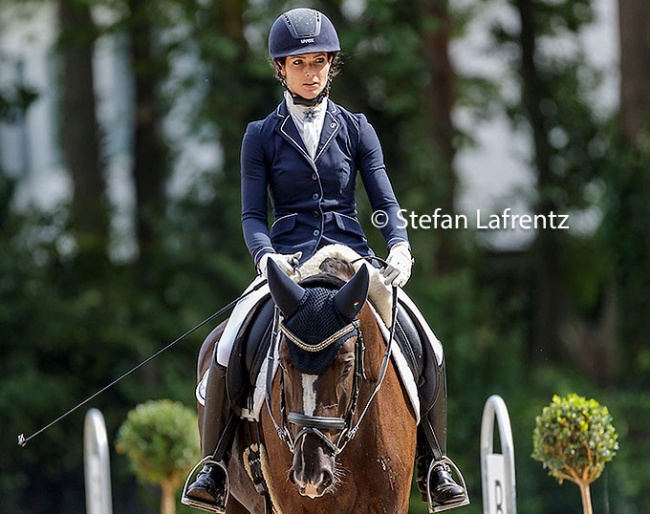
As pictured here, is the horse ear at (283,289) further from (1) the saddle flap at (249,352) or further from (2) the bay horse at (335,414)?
(1) the saddle flap at (249,352)

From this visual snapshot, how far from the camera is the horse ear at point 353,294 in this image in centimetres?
492

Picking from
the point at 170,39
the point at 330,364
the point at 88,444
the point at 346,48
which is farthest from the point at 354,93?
the point at 330,364

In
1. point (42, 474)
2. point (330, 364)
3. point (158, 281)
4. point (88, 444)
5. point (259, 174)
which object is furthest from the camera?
point (158, 281)

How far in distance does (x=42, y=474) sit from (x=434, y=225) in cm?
556

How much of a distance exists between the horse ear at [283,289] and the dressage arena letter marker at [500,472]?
2624 millimetres

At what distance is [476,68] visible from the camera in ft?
68.9

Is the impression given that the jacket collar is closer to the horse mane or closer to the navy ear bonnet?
the horse mane

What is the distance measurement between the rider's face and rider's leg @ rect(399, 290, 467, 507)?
1.02 meters

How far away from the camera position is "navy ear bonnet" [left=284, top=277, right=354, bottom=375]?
4.84m

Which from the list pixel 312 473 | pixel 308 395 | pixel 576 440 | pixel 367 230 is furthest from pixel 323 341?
pixel 367 230

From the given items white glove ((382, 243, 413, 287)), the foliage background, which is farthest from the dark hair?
the foliage background

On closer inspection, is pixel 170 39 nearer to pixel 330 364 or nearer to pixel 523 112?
pixel 523 112

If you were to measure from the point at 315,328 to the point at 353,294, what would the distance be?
20 cm

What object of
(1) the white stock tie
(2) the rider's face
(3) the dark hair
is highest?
(3) the dark hair
